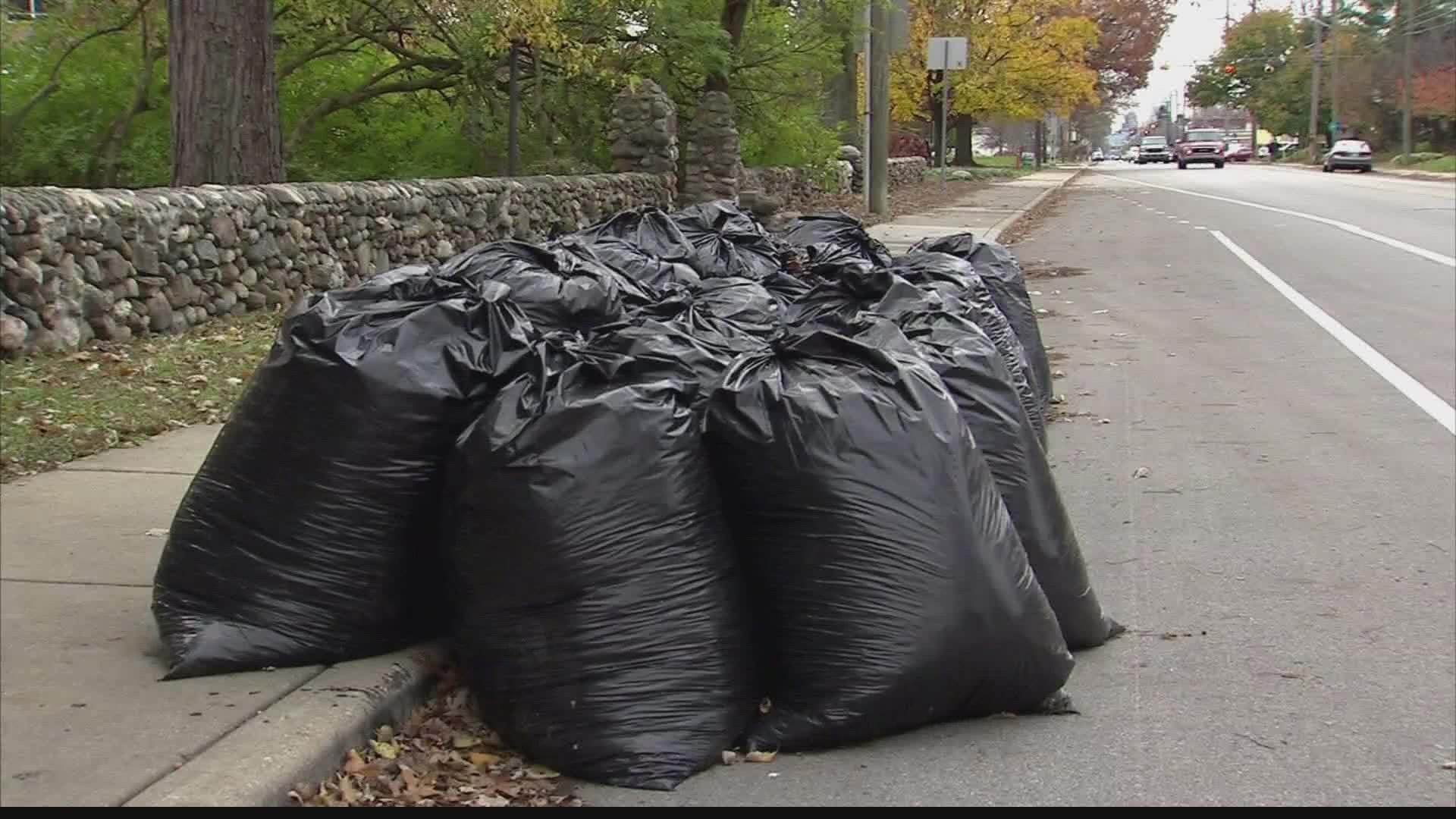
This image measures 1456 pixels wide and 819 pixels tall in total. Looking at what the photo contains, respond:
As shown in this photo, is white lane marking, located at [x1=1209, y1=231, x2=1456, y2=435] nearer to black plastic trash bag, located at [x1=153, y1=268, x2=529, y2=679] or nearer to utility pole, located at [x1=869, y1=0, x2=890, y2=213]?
black plastic trash bag, located at [x1=153, y1=268, x2=529, y2=679]

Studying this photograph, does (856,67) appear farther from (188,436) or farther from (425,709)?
(425,709)

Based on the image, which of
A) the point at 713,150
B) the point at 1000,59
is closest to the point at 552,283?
the point at 713,150

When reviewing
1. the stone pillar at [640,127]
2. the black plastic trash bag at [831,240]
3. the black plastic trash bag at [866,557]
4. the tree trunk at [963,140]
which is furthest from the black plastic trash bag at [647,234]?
the tree trunk at [963,140]

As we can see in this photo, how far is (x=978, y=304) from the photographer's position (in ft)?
20.3

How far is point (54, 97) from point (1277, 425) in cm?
1217

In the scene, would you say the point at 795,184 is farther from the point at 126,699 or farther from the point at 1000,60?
the point at 1000,60

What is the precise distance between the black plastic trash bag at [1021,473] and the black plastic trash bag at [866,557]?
521mm

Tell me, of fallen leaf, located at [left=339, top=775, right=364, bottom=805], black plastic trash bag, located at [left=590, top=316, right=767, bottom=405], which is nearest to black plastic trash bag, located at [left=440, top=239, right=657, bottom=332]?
black plastic trash bag, located at [left=590, top=316, right=767, bottom=405]

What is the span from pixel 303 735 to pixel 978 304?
12.1ft

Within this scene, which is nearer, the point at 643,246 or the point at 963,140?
the point at 643,246

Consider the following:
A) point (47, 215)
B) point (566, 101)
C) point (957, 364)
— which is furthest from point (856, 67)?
point (957, 364)

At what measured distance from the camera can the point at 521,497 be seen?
134 inches

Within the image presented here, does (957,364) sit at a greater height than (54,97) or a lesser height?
lesser

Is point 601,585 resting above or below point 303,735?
above
